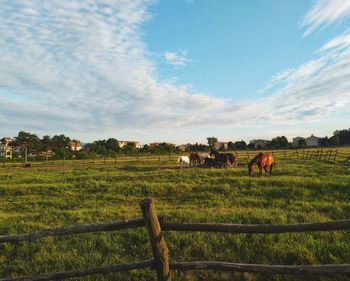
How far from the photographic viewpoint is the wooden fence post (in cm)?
482

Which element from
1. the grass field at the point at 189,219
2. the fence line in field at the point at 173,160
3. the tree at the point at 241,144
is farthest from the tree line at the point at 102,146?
the grass field at the point at 189,219

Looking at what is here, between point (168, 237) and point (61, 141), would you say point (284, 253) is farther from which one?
point (61, 141)

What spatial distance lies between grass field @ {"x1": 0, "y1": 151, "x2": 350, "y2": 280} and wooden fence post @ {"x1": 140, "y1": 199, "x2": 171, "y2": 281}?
128cm

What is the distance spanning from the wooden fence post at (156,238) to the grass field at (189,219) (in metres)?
1.28

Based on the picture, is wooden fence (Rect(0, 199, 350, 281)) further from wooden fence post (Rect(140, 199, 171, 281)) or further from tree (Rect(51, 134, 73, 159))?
tree (Rect(51, 134, 73, 159))

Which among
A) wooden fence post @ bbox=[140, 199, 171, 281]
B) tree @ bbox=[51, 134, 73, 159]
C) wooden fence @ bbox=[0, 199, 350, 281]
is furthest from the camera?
tree @ bbox=[51, 134, 73, 159]

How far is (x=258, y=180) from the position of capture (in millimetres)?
19391

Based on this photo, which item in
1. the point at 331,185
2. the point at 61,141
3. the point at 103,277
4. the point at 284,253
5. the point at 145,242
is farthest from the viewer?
the point at 61,141

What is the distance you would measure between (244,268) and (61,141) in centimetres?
10872

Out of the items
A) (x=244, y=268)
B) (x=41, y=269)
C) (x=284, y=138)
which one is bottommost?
(x=41, y=269)

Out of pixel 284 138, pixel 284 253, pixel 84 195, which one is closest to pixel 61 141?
pixel 284 138

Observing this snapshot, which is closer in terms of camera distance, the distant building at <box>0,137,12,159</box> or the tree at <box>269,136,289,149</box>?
the tree at <box>269,136,289,149</box>

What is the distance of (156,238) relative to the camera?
16.0 feet

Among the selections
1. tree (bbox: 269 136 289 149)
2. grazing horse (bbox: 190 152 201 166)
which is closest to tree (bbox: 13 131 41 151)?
grazing horse (bbox: 190 152 201 166)
